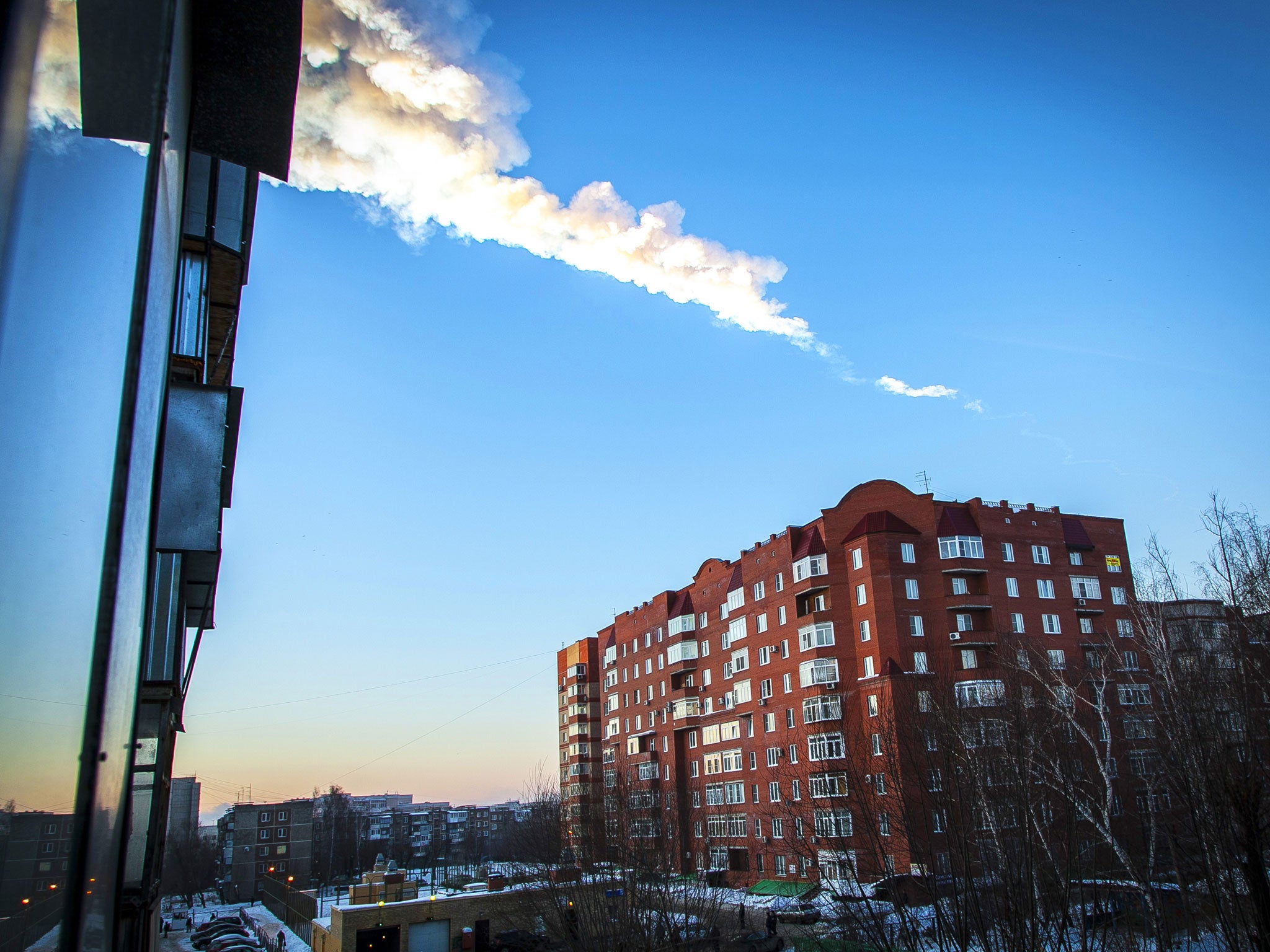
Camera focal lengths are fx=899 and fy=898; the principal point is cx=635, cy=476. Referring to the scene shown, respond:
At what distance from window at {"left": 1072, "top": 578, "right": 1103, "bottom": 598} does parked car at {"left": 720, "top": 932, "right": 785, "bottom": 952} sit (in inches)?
1081

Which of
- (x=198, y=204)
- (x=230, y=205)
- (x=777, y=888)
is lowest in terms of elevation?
(x=777, y=888)

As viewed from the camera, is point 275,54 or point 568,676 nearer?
point 275,54

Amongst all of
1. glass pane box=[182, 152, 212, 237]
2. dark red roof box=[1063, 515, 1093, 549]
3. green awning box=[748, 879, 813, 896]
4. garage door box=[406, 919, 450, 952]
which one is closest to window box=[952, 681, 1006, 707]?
green awning box=[748, 879, 813, 896]

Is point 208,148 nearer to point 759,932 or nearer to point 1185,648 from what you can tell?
point 1185,648

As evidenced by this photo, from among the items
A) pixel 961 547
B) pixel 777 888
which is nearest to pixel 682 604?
pixel 777 888

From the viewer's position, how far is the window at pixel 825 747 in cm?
4369

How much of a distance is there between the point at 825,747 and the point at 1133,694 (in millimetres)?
14241

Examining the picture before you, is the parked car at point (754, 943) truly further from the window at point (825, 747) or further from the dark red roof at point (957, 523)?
the dark red roof at point (957, 523)

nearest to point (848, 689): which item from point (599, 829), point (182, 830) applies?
point (599, 829)

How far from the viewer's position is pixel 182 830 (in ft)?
406

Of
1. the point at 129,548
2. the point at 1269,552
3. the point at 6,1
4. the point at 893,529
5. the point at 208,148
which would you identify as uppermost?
the point at 893,529

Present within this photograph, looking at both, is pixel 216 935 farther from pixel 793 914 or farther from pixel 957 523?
pixel 957 523

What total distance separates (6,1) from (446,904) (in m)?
44.4

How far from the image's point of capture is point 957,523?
1929 inches
